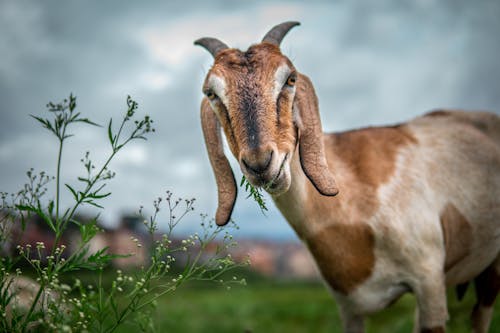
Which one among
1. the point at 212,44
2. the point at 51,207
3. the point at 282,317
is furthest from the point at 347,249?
the point at 282,317

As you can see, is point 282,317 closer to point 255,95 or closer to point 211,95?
point 211,95

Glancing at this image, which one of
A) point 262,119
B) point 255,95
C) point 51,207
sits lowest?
point 51,207

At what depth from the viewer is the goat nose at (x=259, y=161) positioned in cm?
266

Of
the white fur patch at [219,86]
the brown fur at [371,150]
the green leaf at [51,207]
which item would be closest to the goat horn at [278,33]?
the white fur patch at [219,86]

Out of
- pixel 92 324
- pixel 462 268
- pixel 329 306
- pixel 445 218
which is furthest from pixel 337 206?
pixel 329 306

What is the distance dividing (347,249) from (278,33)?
66.7 inches

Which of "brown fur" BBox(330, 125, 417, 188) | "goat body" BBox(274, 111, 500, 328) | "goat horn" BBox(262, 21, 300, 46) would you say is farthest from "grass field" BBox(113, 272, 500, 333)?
"goat horn" BBox(262, 21, 300, 46)

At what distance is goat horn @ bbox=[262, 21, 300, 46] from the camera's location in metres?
3.61

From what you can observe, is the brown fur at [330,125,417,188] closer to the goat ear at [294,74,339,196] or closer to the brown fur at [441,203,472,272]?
the brown fur at [441,203,472,272]

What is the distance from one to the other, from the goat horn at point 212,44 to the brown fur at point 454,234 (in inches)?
89.5

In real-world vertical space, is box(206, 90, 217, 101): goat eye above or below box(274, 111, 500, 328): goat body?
above

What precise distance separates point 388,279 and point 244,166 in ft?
5.89

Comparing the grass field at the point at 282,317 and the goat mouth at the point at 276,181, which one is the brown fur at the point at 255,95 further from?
the grass field at the point at 282,317

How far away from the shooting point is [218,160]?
344 centimetres
